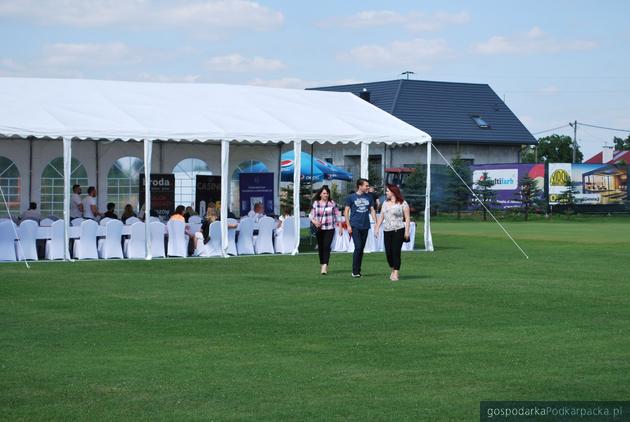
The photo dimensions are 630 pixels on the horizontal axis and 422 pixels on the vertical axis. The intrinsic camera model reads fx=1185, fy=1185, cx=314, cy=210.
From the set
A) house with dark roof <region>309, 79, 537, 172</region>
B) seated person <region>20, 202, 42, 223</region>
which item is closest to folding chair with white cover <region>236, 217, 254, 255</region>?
seated person <region>20, 202, 42, 223</region>

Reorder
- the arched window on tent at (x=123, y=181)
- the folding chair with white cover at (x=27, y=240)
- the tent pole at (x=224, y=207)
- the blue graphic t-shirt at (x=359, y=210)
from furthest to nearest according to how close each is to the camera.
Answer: the arched window on tent at (x=123, y=181) < the tent pole at (x=224, y=207) < the folding chair with white cover at (x=27, y=240) < the blue graphic t-shirt at (x=359, y=210)

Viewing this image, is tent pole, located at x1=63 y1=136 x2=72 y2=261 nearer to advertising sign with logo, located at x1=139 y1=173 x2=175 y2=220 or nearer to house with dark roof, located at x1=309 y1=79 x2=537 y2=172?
advertising sign with logo, located at x1=139 y1=173 x2=175 y2=220

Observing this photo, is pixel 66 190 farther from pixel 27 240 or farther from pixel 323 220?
pixel 323 220

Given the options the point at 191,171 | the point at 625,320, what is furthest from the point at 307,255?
the point at 625,320

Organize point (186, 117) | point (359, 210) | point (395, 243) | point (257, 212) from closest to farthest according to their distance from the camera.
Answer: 1. point (395, 243)
2. point (359, 210)
3. point (186, 117)
4. point (257, 212)

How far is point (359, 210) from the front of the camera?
21.0 meters

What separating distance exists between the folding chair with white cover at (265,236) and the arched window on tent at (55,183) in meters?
5.92

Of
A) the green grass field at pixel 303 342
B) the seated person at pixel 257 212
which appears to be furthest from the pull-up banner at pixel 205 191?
the green grass field at pixel 303 342

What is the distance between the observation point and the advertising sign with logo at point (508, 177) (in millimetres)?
62875

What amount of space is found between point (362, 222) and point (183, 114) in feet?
25.0

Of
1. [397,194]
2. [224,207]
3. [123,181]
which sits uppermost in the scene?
[123,181]

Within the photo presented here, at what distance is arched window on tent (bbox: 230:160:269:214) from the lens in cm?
3338

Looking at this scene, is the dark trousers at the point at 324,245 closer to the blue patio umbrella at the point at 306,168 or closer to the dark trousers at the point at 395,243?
the dark trousers at the point at 395,243

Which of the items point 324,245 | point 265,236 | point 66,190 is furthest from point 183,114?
point 324,245
